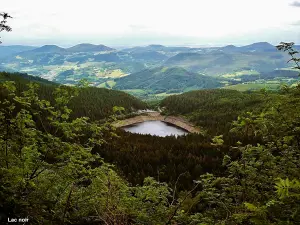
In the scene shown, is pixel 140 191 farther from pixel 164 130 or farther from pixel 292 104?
pixel 164 130

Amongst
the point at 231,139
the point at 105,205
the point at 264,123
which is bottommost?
the point at 231,139

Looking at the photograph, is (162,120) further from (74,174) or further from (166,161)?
(74,174)

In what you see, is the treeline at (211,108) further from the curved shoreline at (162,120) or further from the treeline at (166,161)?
the treeline at (166,161)

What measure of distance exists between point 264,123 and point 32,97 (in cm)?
755

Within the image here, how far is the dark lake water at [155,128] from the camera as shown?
8462cm

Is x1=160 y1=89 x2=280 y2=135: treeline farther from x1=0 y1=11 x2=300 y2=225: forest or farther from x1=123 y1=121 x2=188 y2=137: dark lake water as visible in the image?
x1=0 y1=11 x2=300 y2=225: forest

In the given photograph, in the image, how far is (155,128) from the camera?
3575 inches

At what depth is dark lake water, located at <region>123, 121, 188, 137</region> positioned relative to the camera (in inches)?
3332

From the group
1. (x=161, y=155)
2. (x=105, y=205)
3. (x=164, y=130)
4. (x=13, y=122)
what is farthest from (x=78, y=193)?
(x=164, y=130)

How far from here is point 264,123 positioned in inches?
362

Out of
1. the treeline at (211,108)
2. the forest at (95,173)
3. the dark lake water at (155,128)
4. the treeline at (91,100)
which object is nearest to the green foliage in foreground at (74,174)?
the forest at (95,173)

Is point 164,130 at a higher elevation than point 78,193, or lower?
lower

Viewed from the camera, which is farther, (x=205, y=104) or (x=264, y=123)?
(x=205, y=104)

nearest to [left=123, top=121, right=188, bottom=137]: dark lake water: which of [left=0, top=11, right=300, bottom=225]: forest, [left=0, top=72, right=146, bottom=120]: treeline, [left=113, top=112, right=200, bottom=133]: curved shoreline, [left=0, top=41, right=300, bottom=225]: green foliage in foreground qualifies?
[left=113, top=112, right=200, bottom=133]: curved shoreline
